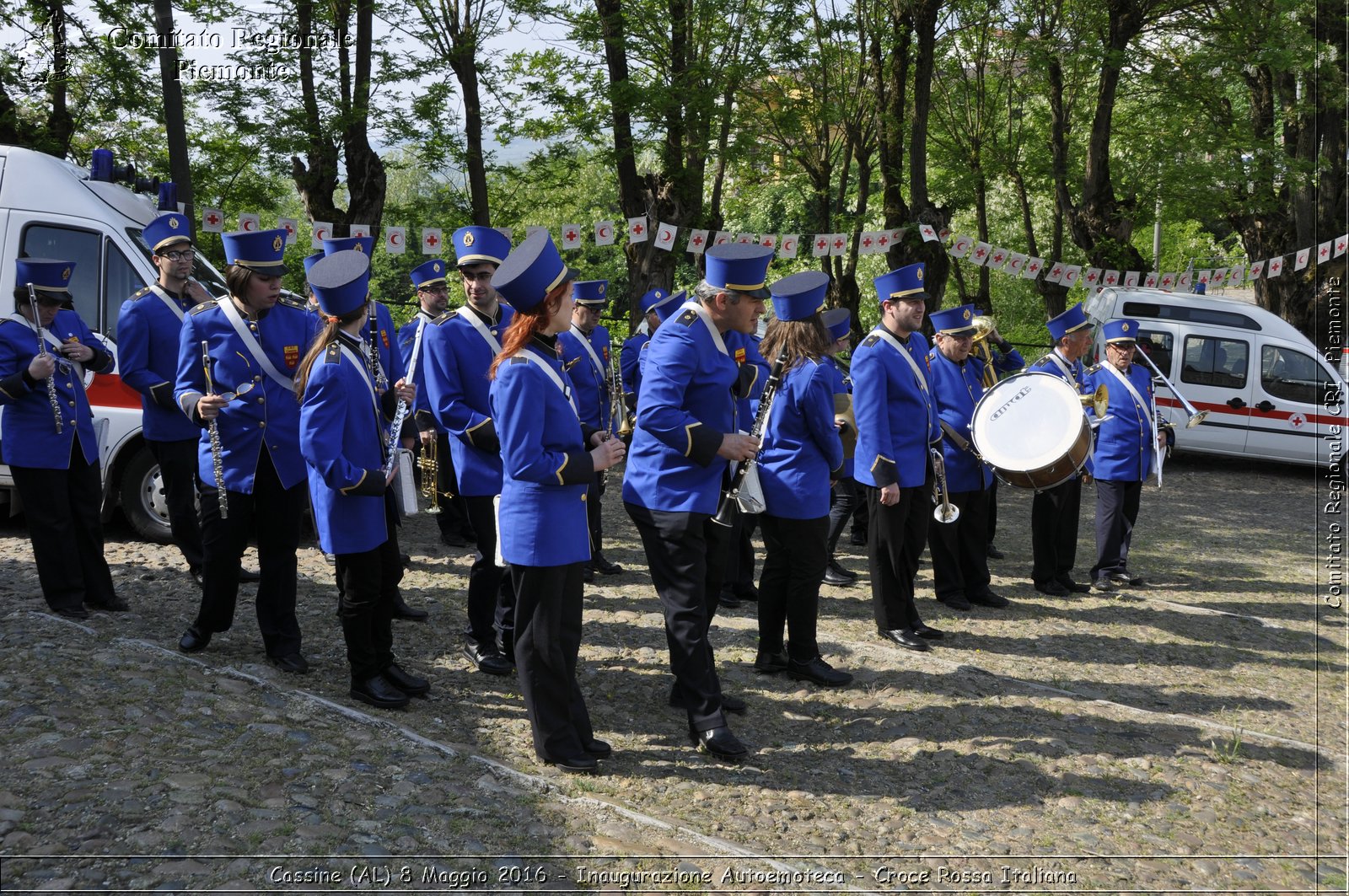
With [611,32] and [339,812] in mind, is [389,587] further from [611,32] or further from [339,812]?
[611,32]

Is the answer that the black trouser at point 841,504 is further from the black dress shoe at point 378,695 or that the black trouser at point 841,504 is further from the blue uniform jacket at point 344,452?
the blue uniform jacket at point 344,452

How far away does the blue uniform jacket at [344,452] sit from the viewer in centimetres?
492

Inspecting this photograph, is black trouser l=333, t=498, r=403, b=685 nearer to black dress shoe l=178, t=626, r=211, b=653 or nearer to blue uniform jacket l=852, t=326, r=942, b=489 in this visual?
black dress shoe l=178, t=626, r=211, b=653

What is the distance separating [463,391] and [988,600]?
4138 mm

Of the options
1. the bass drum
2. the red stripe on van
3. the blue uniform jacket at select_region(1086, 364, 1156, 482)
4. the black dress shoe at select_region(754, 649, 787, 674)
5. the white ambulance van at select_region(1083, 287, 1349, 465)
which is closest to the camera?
the black dress shoe at select_region(754, 649, 787, 674)

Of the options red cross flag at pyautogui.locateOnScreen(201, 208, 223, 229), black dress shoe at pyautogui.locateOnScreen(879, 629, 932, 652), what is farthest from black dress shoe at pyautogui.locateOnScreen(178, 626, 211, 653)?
red cross flag at pyautogui.locateOnScreen(201, 208, 223, 229)

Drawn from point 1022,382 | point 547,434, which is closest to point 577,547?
point 547,434

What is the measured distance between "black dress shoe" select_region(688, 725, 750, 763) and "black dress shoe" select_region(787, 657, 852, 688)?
3.78 ft

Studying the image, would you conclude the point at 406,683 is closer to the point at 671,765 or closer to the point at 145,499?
the point at 671,765

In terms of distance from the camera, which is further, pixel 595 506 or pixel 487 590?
Result: pixel 595 506

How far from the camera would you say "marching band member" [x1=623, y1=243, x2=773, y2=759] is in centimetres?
490

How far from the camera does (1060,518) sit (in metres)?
8.48

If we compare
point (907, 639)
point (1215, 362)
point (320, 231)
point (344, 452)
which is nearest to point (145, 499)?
Result: point (344, 452)

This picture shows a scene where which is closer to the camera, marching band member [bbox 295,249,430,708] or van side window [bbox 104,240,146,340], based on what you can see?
marching band member [bbox 295,249,430,708]
